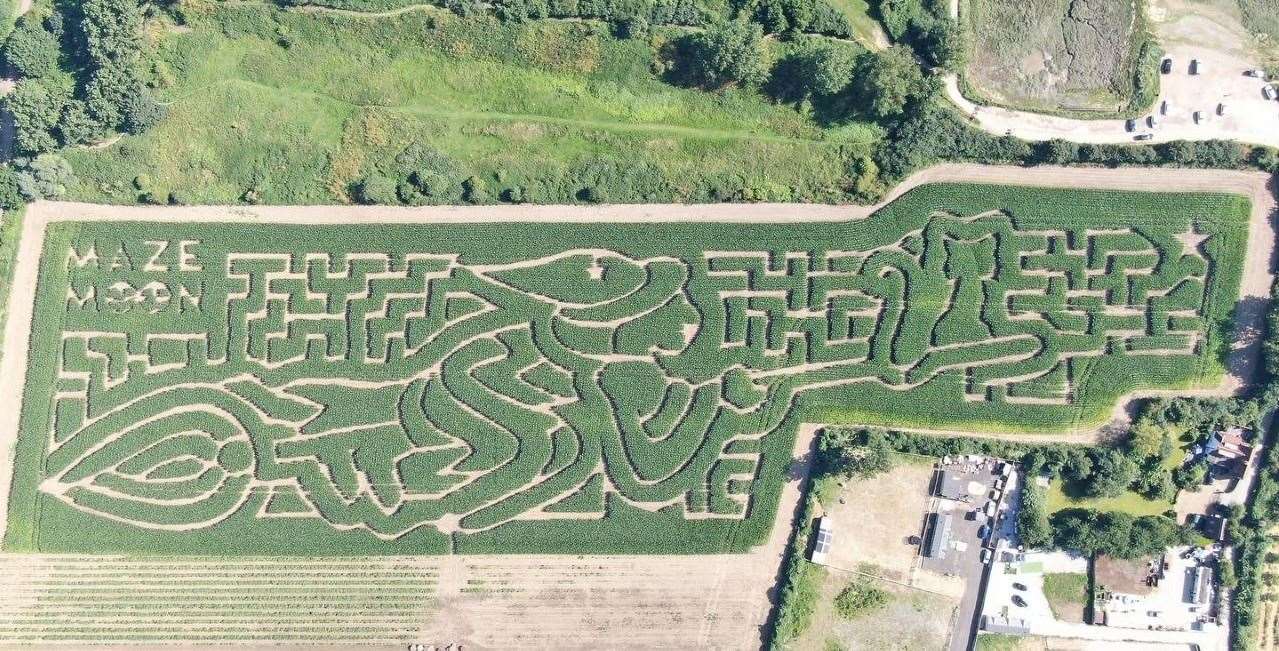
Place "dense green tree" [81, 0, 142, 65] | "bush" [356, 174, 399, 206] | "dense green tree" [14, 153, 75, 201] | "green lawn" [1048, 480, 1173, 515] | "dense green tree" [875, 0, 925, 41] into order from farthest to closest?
1. "dense green tree" [875, 0, 925, 41]
2. "bush" [356, 174, 399, 206]
3. "green lawn" [1048, 480, 1173, 515]
4. "dense green tree" [14, 153, 75, 201]
5. "dense green tree" [81, 0, 142, 65]

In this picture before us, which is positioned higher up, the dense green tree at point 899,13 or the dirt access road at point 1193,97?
the dense green tree at point 899,13

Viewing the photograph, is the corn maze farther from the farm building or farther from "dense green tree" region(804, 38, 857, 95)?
"dense green tree" region(804, 38, 857, 95)

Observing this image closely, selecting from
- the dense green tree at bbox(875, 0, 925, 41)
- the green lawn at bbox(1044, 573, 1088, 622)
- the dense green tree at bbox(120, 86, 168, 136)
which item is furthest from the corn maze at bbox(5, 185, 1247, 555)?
the dense green tree at bbox(875, 0, 925, 41)

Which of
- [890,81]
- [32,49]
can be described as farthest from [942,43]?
[32,49]

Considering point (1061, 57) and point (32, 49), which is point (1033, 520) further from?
point (32, 49)

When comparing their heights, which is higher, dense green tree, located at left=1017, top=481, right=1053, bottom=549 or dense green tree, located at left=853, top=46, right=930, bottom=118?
dense green tree, located at left=853, top=46, right=930, bottom=118

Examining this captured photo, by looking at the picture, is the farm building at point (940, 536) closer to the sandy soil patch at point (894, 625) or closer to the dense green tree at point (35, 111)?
the sandy soil patch at point (894, 625)

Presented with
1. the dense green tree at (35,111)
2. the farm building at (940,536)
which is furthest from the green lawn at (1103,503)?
the dense green tree at (35,111)
